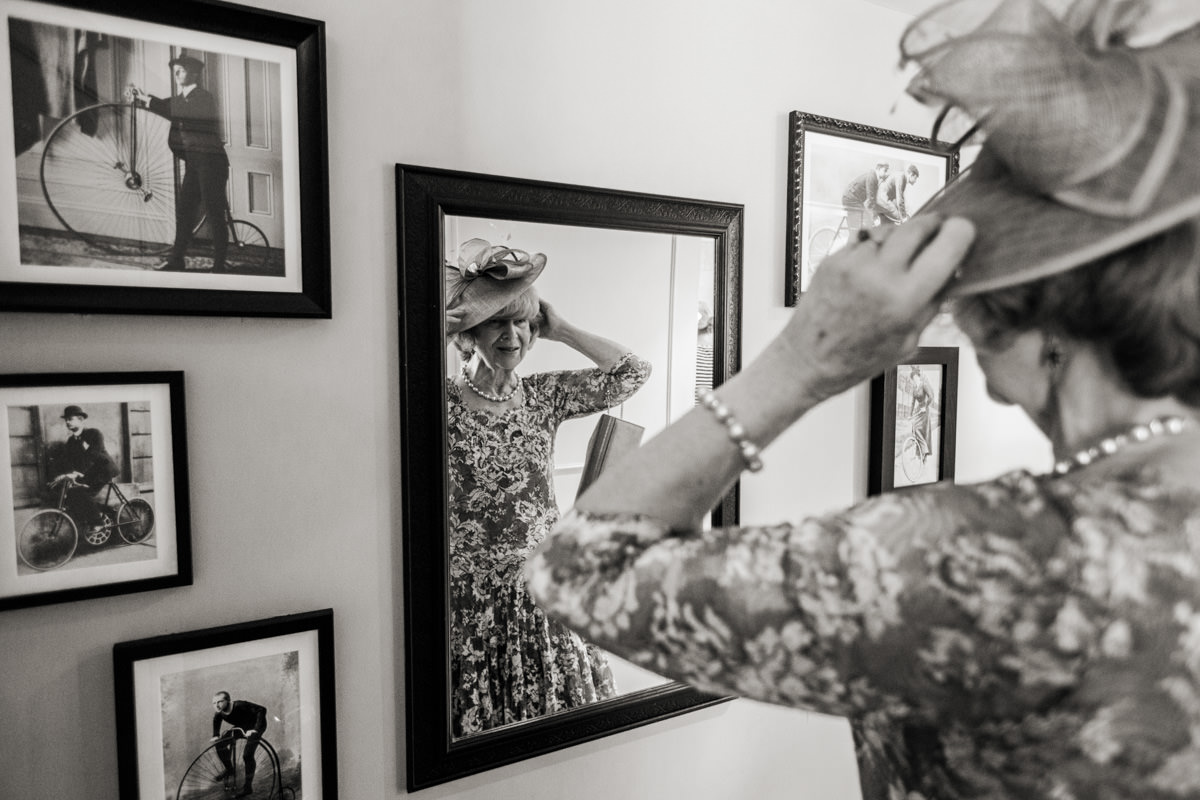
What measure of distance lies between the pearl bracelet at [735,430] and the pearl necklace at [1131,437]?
0.66 ft

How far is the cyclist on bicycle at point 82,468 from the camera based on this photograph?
34.1 inches

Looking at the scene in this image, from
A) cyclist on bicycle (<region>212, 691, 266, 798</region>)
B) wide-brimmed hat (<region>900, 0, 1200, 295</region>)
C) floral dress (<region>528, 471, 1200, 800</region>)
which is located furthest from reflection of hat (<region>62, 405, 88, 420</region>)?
wide-brimmed hat (<region>900, 0, 1200, 295</region>)

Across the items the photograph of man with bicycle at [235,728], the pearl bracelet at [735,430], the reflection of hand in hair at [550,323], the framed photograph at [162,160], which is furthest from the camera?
the reflection of hand in hair at [550,323]

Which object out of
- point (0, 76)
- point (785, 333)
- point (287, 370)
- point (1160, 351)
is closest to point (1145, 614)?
point (1160, 351)

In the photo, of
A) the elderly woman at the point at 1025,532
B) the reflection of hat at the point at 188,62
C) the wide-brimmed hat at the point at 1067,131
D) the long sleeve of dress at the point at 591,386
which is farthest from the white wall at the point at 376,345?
the wide-brimmed hat at the point at 1067,131

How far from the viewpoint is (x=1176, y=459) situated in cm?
43

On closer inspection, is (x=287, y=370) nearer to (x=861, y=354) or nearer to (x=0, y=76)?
(x=0, y=76)

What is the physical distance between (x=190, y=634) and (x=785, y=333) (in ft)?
2.76

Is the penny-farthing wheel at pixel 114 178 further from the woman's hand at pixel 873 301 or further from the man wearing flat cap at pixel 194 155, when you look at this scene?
the woman's hand at pixel 873 301

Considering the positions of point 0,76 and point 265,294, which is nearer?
point 0,76

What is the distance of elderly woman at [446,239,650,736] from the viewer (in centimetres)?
111

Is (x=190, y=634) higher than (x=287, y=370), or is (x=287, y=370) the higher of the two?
(x=287, y=370)

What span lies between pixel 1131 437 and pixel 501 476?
0.85m

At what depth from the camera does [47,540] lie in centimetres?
87
